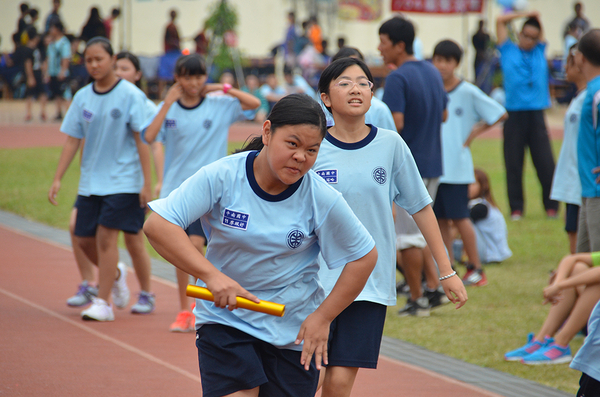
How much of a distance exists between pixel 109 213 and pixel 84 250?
541 millimetres

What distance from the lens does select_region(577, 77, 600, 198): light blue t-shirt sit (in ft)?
16.0

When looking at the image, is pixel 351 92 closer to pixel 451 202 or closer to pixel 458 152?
pixel 451 202

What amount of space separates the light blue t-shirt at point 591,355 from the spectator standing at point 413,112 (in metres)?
2.39

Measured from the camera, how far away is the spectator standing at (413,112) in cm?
580

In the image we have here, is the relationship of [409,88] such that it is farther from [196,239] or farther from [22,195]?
[22,195]

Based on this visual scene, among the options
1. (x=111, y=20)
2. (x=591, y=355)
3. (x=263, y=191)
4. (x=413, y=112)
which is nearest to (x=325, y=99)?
(x=263, y=191)

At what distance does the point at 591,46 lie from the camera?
5023 mm

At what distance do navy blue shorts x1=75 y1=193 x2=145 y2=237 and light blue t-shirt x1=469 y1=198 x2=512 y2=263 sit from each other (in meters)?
3.70

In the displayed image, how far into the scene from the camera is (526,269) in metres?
7.77

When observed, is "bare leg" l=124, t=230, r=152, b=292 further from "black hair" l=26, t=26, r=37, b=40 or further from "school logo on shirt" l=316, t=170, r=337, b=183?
"black hair" l=26, t=26, r=37, b=40

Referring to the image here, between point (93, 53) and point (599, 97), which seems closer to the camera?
point (599, 97)

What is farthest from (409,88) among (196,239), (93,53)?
(93,53)

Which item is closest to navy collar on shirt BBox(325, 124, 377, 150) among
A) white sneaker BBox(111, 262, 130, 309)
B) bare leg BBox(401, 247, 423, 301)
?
bare leg BBox(401, 247, 423, 301)

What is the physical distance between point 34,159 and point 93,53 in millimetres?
9641
